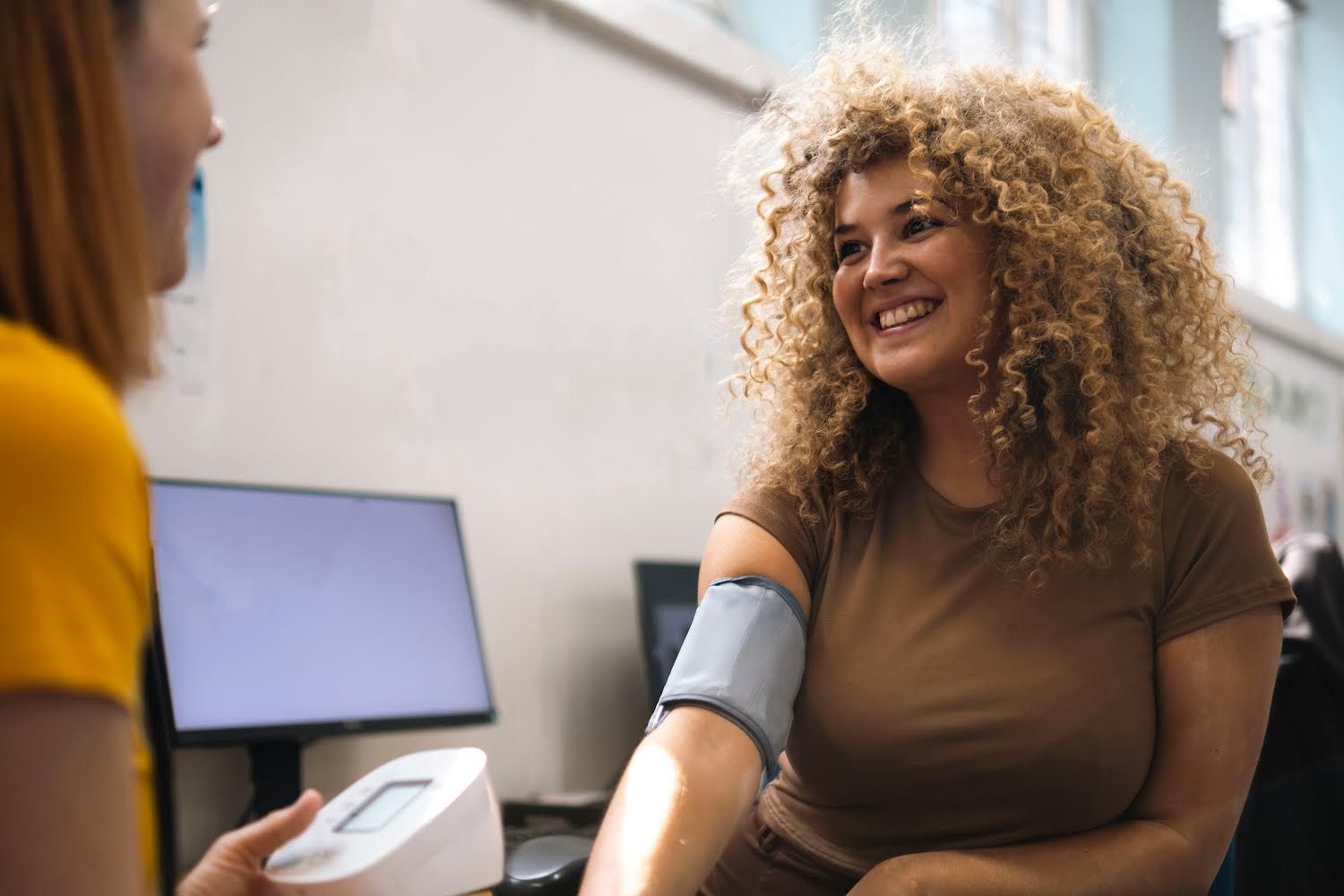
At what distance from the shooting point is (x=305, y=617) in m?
1.86

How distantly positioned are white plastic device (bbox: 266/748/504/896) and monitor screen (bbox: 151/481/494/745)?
50cm

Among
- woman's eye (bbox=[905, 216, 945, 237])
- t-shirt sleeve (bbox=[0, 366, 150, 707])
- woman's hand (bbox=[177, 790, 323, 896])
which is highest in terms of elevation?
woman's eye (bbox=[905, 216, 945, 237])

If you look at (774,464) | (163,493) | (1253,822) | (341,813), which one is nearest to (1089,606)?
(774,464)

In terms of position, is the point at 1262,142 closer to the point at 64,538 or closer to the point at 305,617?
the point at 305,617

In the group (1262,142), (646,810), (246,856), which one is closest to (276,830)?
(246,856)

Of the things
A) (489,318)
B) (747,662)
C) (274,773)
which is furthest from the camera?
(489,318)

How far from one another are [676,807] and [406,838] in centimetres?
25

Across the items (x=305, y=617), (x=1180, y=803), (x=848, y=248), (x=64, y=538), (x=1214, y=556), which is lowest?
(x=1180, y=803)

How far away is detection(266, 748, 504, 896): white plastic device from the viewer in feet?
3.64

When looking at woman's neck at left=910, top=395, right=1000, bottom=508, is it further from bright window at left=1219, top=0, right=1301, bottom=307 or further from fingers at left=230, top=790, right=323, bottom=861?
bright window at left=1219, top=0, right=1301, bottom=307

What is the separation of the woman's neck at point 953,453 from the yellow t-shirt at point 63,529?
1.09 meters

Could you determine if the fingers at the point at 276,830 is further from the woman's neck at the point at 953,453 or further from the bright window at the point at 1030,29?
the bright window at the point at 1030,29

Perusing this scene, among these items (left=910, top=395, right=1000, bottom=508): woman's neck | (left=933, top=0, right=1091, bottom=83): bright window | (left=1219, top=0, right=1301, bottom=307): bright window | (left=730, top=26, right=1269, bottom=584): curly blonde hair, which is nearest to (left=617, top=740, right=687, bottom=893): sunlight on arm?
(left=730, top=26, right=1269, bottom=584): curly blonde hair

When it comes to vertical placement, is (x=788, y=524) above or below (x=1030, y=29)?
below
